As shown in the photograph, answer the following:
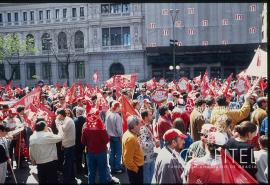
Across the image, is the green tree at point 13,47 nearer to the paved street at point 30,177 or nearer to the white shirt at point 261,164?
the paved street at point 30,177

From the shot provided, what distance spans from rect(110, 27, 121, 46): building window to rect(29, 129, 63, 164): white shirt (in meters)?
43.9

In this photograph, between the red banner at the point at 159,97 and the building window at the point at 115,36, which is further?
the building window at the point at 115,36

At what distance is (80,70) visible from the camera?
52062 millimetres

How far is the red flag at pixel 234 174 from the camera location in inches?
146

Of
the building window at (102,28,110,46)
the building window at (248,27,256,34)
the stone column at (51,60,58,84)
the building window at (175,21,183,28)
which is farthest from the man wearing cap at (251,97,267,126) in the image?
the stone column at (51,60,58,84)

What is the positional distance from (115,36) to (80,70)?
6906mm

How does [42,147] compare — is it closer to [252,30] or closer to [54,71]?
[252,30]

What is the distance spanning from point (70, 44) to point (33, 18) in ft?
21.1

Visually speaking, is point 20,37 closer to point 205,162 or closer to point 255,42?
point 255,42

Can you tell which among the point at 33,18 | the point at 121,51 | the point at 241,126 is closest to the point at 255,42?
the point at 121,51

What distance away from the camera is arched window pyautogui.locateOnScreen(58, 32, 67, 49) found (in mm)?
51656

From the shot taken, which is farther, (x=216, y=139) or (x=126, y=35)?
(x=126, y=35)

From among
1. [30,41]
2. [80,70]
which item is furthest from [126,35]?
[30,41]

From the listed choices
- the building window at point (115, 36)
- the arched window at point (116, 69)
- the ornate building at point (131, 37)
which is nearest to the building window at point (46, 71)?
the ornate building at point (131, 37)
